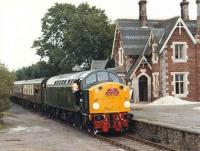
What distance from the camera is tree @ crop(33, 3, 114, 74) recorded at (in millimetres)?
62594

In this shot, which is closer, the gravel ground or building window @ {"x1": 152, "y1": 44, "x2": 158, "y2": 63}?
the gravel ground

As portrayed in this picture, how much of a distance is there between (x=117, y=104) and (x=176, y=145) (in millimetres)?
5033

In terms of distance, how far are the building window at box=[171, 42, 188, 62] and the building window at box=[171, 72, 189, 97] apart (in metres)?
1.25

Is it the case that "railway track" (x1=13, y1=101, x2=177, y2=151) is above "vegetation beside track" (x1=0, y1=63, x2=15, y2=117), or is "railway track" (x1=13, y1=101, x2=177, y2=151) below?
below

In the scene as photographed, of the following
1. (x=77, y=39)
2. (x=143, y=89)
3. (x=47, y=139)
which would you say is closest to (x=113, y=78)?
(x=47, y=139)

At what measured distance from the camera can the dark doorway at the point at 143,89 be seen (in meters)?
47.7

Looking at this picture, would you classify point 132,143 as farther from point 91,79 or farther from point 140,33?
point 140,33

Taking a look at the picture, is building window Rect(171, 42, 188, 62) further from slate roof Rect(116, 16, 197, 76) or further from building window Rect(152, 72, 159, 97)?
building window Rect(152, 72, 159, 97)

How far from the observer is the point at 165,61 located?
148ft

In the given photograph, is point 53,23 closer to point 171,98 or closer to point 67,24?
point 67,24

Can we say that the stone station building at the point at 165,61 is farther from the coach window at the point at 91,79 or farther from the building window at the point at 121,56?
the coach window at the point at 91,79

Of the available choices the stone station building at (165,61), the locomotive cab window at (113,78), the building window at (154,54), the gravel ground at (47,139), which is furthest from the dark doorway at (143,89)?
the locomotive cab window at (113,78)

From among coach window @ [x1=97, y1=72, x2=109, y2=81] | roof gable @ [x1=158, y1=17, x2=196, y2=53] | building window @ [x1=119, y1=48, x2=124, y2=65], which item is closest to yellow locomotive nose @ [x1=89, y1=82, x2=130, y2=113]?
coach window @ [x1=97, y1=72, x2=109, y2=81]

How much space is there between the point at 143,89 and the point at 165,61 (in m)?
4.45
